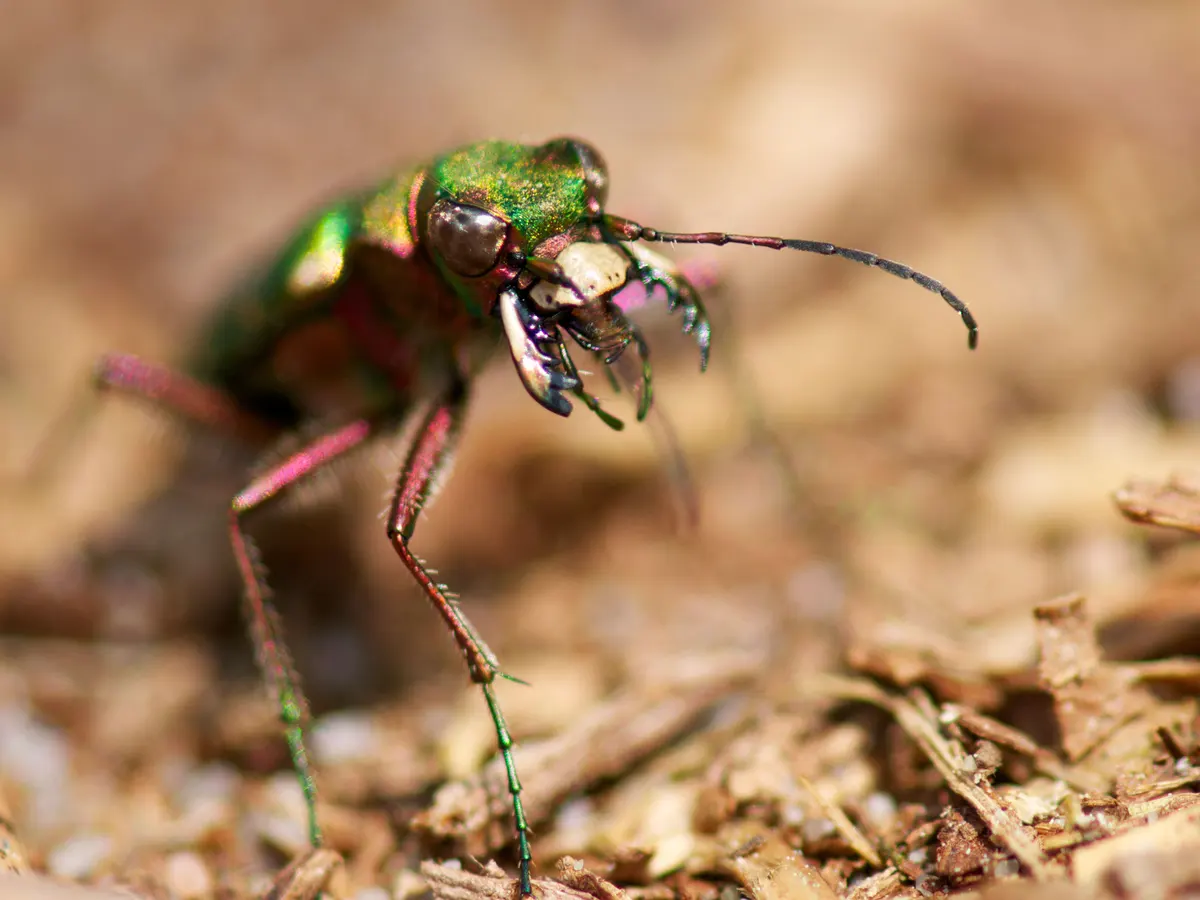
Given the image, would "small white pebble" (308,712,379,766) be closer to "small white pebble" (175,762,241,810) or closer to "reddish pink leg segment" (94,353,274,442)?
"small white pebble" (175,762,241,810)

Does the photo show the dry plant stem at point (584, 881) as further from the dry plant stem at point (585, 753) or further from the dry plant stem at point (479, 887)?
the dry plant stem at point (585, 753)

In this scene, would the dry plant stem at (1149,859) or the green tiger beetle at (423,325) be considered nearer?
the dry plant stem at (1149,859)

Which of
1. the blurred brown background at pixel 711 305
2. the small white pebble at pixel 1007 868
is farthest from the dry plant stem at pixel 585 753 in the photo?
the small white pebble at pixel 1007 868

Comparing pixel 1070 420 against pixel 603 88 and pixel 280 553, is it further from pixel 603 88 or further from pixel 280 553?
pixel 280 553

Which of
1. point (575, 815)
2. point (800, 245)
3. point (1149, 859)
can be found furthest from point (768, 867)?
point (800, 245)

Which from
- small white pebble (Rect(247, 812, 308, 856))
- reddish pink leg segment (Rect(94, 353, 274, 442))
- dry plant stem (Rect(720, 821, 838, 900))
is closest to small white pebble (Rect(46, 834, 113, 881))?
small white pebble (Rect(247, 812, 308, 856))

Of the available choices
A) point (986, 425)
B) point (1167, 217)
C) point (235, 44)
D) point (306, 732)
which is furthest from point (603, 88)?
point (306, 732)

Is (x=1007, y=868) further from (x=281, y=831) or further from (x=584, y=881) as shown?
(x=281, y=831)
